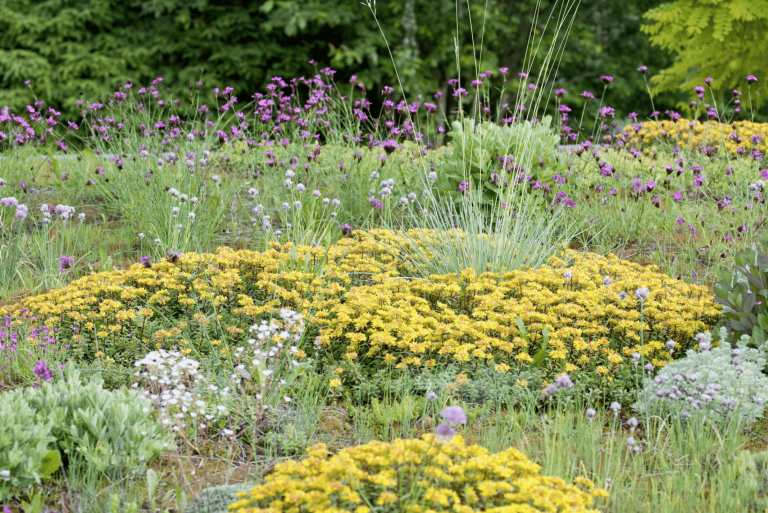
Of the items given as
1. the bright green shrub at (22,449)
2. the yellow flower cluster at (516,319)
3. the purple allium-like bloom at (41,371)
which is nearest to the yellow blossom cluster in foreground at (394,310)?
the yellow flower cluster at (516,319)

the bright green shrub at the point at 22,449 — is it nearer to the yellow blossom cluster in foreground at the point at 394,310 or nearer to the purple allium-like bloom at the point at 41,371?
the purple allium-like bloom at the point at 41,371

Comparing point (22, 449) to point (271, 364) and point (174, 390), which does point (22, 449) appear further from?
point (271, 364)

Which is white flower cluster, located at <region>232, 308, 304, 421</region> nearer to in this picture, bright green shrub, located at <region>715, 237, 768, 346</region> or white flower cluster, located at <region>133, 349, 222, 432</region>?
white flower cluster, located at <region>133, 349, 222, 432</region>

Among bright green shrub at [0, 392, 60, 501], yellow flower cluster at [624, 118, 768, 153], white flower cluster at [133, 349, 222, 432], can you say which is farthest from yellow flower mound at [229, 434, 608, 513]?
yellow flower cluster at [624, 118, 768, 153]

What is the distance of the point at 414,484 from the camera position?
212 cm

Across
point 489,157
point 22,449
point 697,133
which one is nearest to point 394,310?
point 22,449

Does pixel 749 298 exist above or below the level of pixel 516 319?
above

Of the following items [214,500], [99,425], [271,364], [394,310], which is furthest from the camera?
[394,310]

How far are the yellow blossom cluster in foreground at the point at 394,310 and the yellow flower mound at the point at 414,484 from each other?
991 mm

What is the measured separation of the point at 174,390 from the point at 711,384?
213 centimetres

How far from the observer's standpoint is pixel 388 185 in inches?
205

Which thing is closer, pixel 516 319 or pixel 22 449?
pixel 22 449

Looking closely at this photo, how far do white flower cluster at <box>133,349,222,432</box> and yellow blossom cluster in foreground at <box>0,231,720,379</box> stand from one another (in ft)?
0.79

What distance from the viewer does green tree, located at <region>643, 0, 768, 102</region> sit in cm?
947
